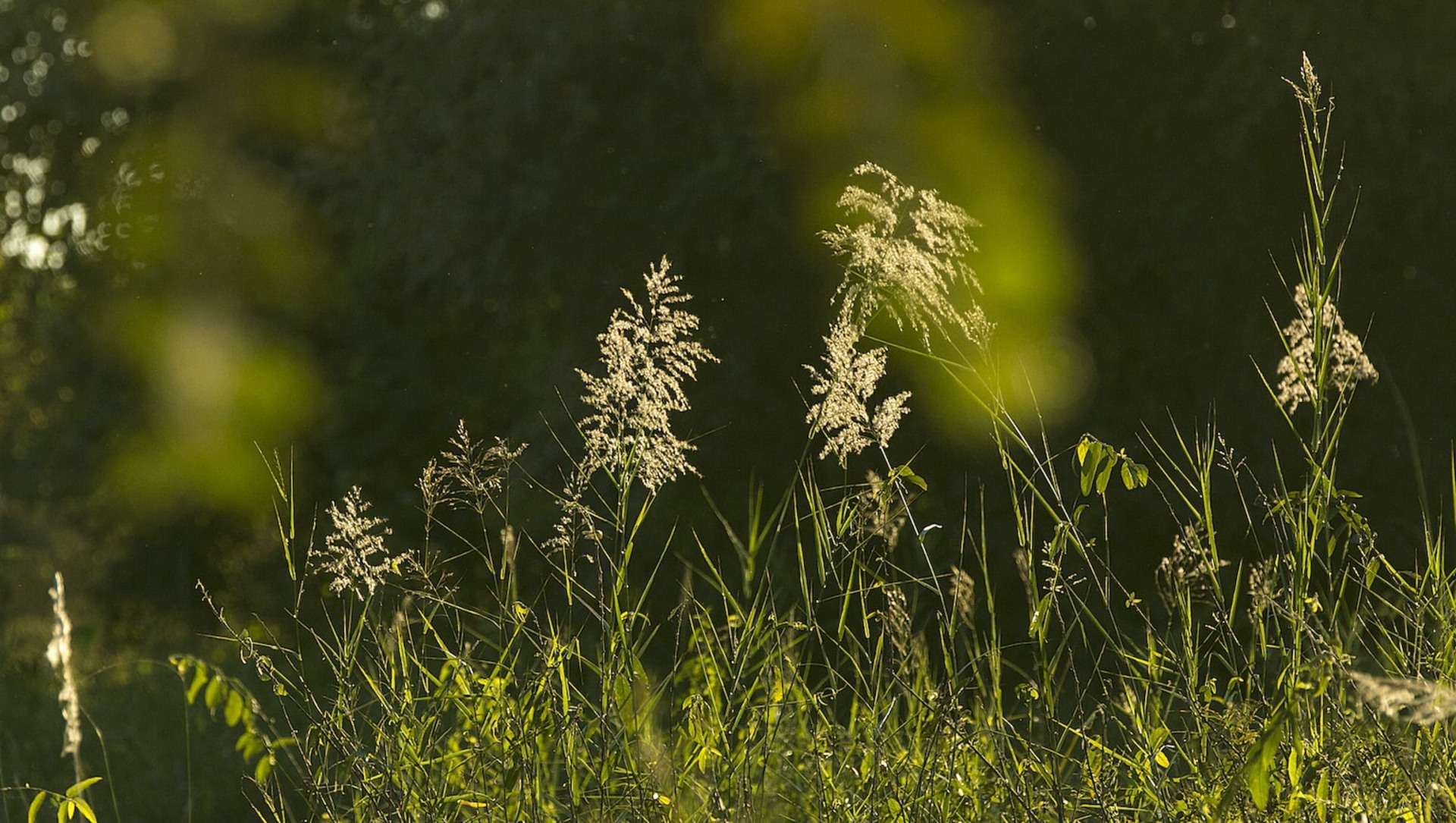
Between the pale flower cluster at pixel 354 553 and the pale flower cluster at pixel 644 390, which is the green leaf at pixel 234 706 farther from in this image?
the pale flower cluster at pixel 644 390

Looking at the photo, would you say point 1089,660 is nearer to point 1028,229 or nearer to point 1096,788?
point 1028,229

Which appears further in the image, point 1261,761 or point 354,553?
point 354,553

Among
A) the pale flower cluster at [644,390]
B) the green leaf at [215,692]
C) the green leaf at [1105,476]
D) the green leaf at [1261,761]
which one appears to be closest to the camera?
the green leaf at [1261,761]

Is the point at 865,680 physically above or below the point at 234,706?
above

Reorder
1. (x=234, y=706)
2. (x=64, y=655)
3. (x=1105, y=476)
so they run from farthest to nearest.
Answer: (x=64, y=655) → (x=234, y=706) → (x=1105, y=476)

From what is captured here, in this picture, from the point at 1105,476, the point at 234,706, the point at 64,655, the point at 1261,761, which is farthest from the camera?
the point at 64,655

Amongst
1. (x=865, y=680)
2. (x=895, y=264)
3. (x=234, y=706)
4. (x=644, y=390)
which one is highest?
(x=895, y=264)

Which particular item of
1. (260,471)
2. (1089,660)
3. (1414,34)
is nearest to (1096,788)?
(1089,660)

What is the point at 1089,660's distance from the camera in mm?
5387

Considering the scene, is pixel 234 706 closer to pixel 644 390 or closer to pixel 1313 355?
pixel 644 390

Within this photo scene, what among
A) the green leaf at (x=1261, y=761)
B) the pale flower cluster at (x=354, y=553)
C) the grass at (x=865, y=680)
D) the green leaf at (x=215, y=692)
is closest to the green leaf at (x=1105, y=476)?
the grass at (x=865, y=680)

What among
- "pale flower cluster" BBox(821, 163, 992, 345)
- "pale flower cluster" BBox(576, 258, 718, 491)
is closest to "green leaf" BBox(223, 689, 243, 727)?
"pale flower cluster" BBox(576, 258, 718, 491)

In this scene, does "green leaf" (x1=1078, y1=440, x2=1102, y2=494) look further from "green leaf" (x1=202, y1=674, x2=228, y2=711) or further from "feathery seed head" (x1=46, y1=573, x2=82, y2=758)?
"feathery seed head" (x1=46, y1=573, x2=82, y2=758)

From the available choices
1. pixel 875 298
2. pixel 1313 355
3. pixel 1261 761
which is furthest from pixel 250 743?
pixel 1313 355
